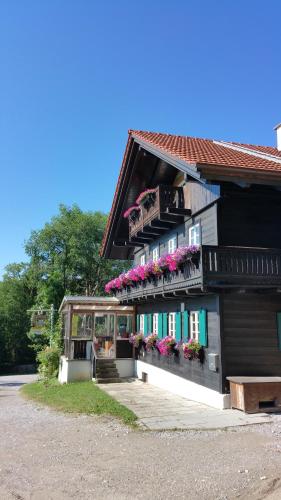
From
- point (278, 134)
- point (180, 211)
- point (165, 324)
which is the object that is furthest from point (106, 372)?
point (278, 134)

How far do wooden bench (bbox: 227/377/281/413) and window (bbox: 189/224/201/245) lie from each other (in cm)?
483

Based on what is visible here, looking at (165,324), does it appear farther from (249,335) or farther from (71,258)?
(71,258)

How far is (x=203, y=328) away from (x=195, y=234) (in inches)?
135

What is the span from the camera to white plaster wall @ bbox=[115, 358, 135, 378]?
20031mm

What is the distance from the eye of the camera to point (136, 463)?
700cm

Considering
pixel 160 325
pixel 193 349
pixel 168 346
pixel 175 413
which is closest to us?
pixel 175 413

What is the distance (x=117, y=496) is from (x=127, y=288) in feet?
45.2

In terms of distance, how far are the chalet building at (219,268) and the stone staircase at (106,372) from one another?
3033 millimetres

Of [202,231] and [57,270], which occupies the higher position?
[57,270]

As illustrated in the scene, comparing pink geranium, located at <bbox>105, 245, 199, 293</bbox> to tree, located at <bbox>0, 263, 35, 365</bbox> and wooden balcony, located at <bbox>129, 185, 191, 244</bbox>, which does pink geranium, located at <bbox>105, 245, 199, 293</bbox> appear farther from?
tree, located at <bbox>0, 263, 35, 365</bbox>

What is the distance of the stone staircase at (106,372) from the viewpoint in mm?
18469

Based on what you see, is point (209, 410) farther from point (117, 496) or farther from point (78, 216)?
point (78, 216)

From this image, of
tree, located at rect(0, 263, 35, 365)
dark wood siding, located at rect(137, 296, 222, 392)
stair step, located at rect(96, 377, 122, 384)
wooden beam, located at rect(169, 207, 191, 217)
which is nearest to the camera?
dark wood siding, located at rect(137, 296, 222, 392)

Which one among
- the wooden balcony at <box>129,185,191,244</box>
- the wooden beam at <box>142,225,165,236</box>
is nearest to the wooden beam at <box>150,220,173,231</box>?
the wooden balcony at <box>129,185,191,244</box>
